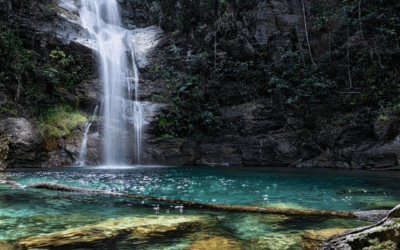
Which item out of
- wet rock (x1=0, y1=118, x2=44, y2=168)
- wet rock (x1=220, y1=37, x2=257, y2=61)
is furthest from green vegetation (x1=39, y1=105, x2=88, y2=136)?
wet rock (x1=220, y1=37, x2=257, y2=61)

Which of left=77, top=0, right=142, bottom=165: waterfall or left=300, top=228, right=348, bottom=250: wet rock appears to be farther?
left=77, top=0, right=142, bottom=165: waterfall

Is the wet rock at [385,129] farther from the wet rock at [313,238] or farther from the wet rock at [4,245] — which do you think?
the wet rock at [4,245]

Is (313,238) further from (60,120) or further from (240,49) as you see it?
(240,49)

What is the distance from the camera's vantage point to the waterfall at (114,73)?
16219mm

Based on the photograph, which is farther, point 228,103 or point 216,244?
point 228,103

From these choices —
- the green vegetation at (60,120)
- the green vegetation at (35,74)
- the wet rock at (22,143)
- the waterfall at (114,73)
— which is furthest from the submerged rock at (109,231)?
the green vegetation at (35,74)

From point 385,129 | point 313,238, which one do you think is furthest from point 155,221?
point 385,129

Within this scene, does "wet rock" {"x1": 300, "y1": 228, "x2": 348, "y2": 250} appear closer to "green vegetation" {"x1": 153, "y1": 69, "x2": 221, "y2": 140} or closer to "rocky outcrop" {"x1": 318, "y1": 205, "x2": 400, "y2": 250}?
"rocky outcrop" {"x1": 318, "y1": 205, "x2": 400, "y2": 250}

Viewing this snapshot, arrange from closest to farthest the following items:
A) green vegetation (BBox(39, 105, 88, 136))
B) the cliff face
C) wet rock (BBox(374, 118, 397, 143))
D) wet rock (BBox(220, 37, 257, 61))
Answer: wet rock (BBox(374, 118, 397, 143)), the cliff face, green vegetation (BBox(39, 105, 88, 136)), wet rock (BBox(220, 37, 257, 61))

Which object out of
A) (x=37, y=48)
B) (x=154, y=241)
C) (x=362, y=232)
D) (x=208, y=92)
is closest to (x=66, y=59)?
(x=37, y=48)

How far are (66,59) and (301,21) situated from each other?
19.4m

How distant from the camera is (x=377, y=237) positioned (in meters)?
1.63

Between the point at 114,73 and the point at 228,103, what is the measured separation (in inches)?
398

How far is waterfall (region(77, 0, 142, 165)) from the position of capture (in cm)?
1622
